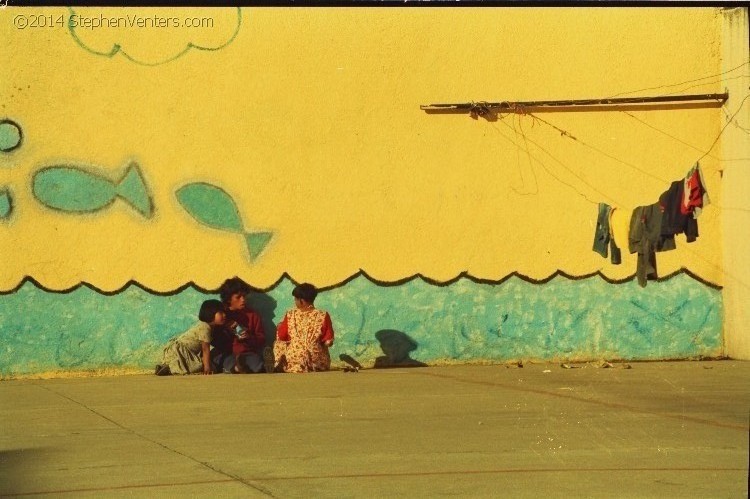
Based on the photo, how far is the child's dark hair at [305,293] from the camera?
47.2 feet

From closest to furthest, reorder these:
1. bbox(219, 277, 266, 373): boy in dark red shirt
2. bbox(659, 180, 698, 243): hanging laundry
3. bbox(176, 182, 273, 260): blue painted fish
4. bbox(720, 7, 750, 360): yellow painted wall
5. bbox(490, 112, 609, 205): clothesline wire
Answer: bbox(659, 180, 698, 243): hanging laundry
bbox(219, 277, 266, 373): boy in dark red shirt
bbox(176, 182, 273, 260): blue painted fish
bbox(720, 7, 750, 360): yellow painted wall
bbox(490, 112, 609, 205): clothesline wire

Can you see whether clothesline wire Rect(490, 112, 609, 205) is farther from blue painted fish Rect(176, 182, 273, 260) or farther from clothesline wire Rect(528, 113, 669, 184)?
blue painted fish Rect(176, 182, 273, 260)

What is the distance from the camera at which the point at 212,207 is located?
1462 centimetres

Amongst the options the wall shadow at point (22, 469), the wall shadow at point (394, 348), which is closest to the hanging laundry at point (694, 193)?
the wall shadow at point (394, 348)

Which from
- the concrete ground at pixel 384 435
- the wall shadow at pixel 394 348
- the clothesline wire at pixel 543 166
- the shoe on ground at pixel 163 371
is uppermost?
the clothesline wire at pixel 543 166

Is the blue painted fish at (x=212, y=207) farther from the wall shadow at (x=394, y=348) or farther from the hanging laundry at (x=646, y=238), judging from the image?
the hanging laundry at (x=646, y=238)

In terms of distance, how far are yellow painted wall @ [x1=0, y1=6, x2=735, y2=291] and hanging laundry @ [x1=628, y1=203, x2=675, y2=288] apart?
168 centimetres

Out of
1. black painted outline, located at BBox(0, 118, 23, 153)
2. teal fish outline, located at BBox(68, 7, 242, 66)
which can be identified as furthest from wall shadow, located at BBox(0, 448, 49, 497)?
teal fish outline, located at BBox(68, 7, 242, 66)

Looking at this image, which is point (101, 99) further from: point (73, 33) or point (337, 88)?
point (337, 88)

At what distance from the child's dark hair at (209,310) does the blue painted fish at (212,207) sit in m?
0.88

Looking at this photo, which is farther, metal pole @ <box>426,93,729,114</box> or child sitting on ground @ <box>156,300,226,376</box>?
metal pole @ <box>426,93,729,114</box>

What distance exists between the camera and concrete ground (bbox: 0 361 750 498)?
714cm

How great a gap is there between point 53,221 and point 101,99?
150cm

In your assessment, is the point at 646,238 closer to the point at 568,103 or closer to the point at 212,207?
the point at 568,103
